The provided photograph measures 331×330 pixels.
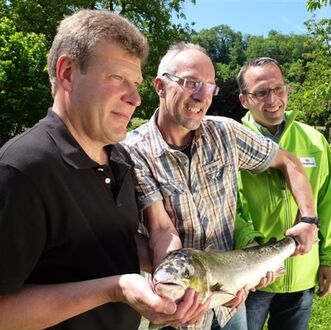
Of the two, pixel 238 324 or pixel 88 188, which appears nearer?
pixel 88 188

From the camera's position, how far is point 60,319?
5.81 feet

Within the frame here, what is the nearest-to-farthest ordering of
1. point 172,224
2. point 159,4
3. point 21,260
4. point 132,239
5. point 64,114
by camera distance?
1. point 21,260
2. point 64,114
3. point 132,239
4. point 172,224
5. point 159,4

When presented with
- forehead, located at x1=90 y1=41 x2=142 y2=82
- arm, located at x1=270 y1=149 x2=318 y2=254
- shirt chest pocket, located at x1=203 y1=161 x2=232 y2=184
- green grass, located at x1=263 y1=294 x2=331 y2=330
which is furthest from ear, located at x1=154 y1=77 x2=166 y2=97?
green grass, located at x1=263 y1=294 x2=331 y2=330

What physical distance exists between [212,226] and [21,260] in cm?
153

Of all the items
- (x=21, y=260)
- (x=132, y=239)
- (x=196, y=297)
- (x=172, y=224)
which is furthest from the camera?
(x=172, y=224)

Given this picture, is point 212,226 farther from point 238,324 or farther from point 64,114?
point 64,114

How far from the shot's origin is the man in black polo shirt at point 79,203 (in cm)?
171

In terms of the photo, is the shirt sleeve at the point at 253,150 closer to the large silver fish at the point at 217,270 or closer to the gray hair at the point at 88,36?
the large silver fish at the point at 217,270

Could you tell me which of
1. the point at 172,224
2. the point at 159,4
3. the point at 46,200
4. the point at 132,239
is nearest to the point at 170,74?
the point at 172,224

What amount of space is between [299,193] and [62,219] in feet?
6.97

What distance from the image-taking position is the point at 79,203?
1927 mm

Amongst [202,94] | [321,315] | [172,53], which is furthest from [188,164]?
[321,315]

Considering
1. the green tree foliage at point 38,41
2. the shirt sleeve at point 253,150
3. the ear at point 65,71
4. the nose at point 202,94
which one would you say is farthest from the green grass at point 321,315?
the green tree foliage at point 38,41

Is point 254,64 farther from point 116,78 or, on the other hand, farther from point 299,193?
point 116,78
